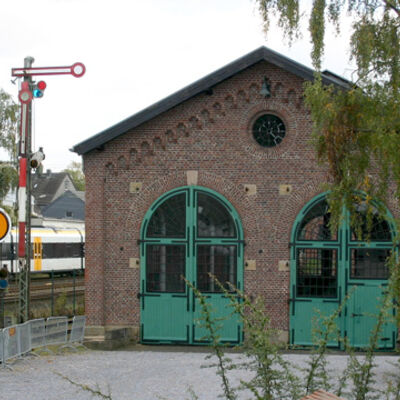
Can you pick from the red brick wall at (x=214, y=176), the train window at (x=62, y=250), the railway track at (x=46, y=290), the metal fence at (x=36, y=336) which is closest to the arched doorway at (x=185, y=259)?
the red brick wall at (x=214, y=176)

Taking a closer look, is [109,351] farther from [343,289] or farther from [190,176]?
[343,289]

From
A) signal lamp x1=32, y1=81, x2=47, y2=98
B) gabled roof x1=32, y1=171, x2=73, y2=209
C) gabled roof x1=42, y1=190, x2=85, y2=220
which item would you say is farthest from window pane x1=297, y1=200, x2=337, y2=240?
gabled roof x1=32, y1=171, x2=73, y2=209

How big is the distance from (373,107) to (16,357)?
9108mm

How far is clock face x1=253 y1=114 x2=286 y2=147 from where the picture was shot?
1681cm

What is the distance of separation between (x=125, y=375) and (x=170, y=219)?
186 inches

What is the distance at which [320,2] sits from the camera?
37.8 feet

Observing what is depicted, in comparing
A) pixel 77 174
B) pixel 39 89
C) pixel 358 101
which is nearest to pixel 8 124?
pixel 39 89

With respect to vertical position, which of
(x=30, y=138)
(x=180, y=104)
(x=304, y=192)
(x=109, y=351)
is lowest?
(x=109, y=351)

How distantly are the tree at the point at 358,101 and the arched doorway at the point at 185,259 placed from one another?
5.47 m

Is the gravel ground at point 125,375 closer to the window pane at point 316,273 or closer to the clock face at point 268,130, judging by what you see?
the window pane at point 316,273

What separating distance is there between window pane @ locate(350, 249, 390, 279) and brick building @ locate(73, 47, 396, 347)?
0.09ft

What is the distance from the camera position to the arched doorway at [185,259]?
16766 mm

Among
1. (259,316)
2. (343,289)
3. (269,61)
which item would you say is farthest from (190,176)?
(259,316)

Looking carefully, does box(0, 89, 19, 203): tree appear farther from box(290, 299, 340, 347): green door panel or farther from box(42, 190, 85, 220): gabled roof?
box(42, 190, 85, 220): gabled roof
